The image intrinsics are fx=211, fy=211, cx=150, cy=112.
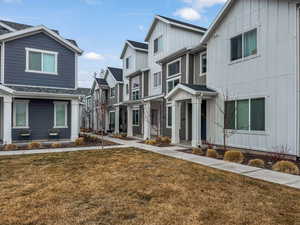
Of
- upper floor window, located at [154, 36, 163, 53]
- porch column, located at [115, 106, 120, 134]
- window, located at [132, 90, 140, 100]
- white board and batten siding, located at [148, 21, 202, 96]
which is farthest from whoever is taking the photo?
porch column, located at [115, 106, 120, 134]

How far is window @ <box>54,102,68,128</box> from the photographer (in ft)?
50.3

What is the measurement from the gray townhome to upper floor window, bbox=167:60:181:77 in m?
7.11

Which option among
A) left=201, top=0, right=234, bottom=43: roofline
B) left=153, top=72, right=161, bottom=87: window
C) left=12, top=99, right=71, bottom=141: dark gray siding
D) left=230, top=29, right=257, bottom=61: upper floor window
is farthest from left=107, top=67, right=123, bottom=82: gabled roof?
left=230, top=29, right=257, bottom=61: upper floor window

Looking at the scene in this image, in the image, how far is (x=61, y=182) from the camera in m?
5.75

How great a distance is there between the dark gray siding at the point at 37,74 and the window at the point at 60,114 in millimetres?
1401

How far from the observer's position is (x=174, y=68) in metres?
16.4

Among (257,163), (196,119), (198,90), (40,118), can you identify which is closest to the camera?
(257,163)

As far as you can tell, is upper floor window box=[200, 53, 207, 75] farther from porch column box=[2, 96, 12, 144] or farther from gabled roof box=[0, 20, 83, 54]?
porch column box=[2, 96, 12, 144]

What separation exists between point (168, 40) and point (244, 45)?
854 cm

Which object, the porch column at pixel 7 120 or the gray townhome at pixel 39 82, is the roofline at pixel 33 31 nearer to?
the gray townhome at pixel 39 82

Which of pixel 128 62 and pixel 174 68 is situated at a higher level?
pixel 128 62

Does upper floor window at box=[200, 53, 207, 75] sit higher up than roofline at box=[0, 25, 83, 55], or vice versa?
roofline at box=[0, 25, 83, 55]

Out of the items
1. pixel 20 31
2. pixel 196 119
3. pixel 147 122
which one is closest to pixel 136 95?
pixel 147 122

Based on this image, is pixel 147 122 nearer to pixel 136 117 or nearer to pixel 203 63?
pixel 136 117
